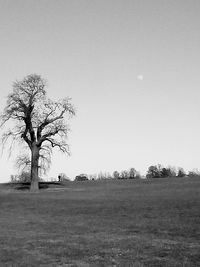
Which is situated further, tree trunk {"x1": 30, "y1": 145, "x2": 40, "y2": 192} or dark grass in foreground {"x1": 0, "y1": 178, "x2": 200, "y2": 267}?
tree trunk {"x1": 30, "y1": 145, "x2": 40, "y2": 192}

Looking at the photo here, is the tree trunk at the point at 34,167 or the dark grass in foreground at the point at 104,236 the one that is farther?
the tree trunk at the point at 34,167

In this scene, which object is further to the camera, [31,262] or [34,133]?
[34,133]

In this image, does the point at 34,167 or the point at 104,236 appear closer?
→ the point at 104,236

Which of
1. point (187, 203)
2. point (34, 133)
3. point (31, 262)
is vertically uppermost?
point (34, 133)

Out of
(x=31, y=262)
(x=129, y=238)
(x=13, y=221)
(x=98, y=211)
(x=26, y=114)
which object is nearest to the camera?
(x=31, y=262)

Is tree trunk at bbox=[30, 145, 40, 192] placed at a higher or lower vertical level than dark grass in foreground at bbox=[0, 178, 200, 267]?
higher

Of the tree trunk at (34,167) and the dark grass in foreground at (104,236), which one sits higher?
the tree trunk at (34,167)

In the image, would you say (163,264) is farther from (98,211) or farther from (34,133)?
(34,133)

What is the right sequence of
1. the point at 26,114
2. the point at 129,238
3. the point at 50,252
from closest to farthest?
the point at 50,252 → the point at 129,238 → the point at 26,114

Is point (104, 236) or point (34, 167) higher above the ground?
point (34, 167)

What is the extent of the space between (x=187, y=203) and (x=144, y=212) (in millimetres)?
3978

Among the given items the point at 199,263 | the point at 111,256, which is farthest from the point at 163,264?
the point at 111,256

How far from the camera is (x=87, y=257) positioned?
11.5m

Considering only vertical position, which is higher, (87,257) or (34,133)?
(34,133)
